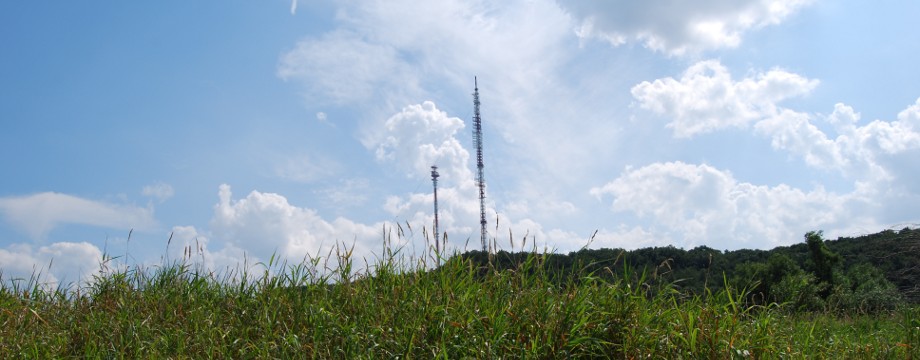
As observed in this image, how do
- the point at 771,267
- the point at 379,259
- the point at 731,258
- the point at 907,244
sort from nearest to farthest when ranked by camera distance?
the point at 379,259
the point at 907,244
the point at 771,267
the point at 731,258

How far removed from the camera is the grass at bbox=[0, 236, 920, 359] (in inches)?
194

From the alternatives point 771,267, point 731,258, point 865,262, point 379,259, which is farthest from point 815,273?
point 379,259

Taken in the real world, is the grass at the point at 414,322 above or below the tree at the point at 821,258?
below

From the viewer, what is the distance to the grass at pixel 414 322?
4.92 m

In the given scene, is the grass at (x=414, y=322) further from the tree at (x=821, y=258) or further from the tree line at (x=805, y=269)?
the tree at (x=821, y=258)

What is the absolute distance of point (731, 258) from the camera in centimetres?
2853

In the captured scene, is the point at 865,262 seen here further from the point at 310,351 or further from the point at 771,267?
the point at 310,351

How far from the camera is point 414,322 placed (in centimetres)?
511

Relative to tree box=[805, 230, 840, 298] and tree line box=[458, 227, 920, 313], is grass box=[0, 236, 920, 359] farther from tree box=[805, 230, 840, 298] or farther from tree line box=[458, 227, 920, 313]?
tree box=[805, 230, 840, 298]

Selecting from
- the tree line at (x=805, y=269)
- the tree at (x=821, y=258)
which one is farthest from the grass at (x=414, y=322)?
the tree at (x=821, y=258)

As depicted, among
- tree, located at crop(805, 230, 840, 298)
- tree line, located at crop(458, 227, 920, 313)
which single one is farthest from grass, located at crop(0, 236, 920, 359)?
tree, located at crop(805, 230, 840, 298)

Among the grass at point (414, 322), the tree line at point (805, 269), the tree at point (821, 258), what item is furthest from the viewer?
the tree at point (821, 258)

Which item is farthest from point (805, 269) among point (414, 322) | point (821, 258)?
point (414, 322)

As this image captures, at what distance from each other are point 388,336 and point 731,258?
26400 millimetres
